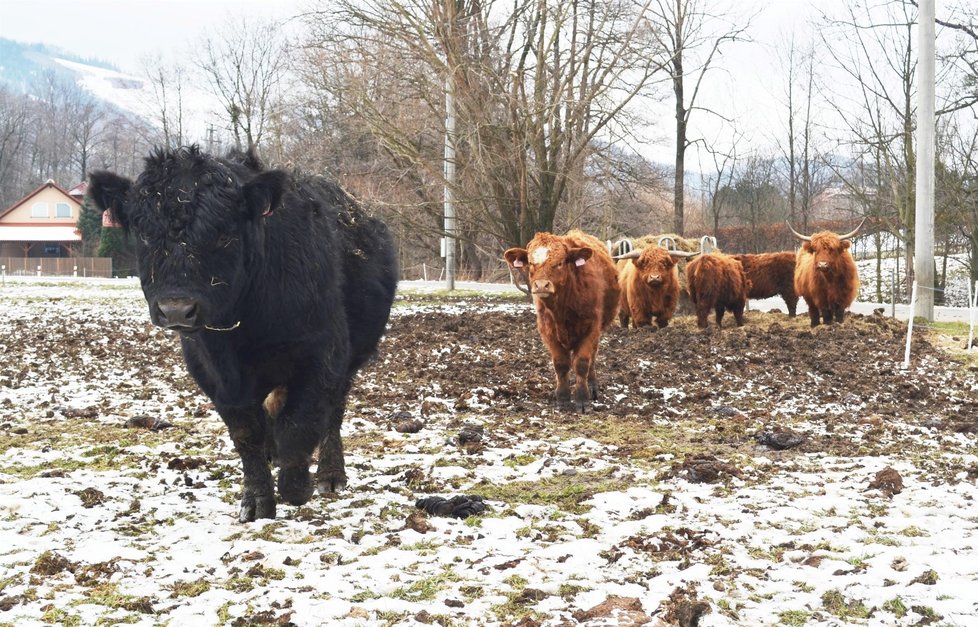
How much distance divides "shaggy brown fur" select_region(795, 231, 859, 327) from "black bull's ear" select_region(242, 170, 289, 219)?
11923 millimetres

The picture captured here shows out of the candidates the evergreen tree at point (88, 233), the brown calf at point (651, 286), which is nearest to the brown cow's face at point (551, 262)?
the brown calf at point (651, 286)

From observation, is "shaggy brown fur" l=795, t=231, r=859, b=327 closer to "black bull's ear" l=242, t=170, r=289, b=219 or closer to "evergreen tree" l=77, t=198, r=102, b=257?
"black bull's ear" l=242, t=170, r=289, b=219

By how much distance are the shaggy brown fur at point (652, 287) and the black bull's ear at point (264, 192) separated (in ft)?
33.9

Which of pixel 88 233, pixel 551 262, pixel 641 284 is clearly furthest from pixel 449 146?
pixel 88 233

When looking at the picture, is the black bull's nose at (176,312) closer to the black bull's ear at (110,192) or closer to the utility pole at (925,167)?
the black bull's ear at (110,192)

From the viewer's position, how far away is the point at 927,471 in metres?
5.32

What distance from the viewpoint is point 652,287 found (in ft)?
47.2

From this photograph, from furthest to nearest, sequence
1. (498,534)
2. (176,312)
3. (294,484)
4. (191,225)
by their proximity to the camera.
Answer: (294,484) < (498,534) < (191,225) < (176,312)

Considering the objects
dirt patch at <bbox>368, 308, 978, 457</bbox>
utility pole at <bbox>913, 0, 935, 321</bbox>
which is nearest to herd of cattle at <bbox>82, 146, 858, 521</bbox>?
dirt patch at <bbox>368, 308, 978, 457</bbox>

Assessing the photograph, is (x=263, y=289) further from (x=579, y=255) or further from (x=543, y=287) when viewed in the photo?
(x=579, y=255)

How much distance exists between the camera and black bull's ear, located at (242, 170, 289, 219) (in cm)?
415

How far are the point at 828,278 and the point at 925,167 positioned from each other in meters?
4.74

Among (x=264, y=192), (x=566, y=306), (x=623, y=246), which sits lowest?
(x=566, y=306)

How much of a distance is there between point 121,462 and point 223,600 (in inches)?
104
